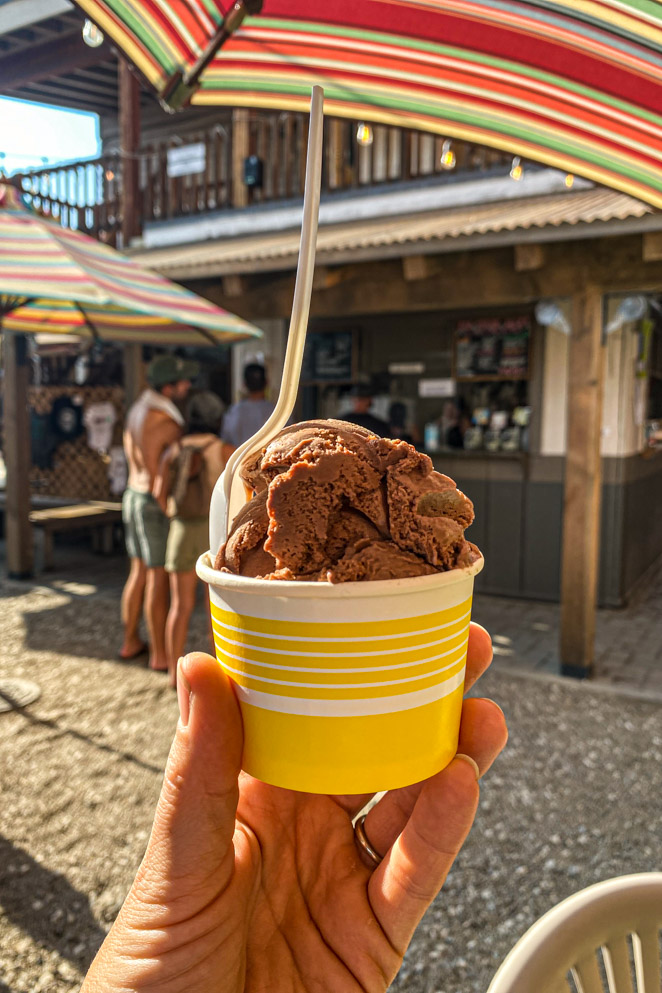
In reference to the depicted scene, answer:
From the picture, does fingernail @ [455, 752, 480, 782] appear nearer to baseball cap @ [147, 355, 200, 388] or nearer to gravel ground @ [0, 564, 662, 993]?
gravel ground @ [0, 564, 662, 993]

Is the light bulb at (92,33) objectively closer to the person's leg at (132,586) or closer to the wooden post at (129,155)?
the person's leg at (132,586)

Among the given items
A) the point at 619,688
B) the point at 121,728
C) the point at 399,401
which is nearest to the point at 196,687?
the point at 121,728

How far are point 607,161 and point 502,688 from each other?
3.67 m

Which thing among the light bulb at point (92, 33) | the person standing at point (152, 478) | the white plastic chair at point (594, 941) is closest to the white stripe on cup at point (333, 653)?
the white plastic chair at point (594, 941)

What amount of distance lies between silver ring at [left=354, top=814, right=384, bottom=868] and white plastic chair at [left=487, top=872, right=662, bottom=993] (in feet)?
0.94

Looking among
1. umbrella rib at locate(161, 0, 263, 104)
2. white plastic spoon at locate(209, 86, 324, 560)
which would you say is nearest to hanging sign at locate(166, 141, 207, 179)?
umbrella rib at locate(161, 0, 263, 104)

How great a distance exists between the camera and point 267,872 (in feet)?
4.01

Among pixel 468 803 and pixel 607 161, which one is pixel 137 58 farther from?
pixel 468 803

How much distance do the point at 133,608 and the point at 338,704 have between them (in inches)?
180

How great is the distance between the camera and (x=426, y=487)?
114 cm

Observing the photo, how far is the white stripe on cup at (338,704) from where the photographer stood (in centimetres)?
102

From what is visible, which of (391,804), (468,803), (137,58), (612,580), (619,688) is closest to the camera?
(468,803)

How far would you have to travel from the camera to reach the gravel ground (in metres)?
2.57

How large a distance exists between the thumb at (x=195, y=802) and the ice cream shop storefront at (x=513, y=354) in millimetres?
4368
